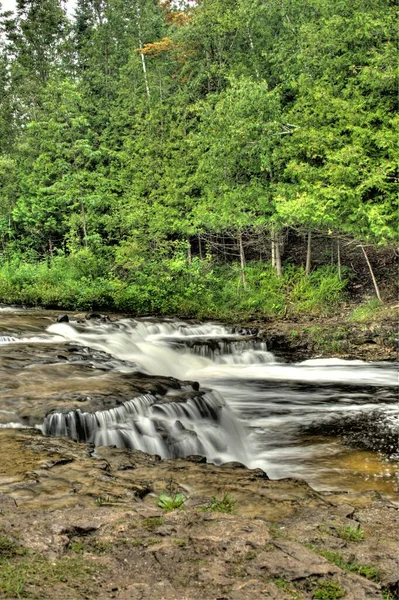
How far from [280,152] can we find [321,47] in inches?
150

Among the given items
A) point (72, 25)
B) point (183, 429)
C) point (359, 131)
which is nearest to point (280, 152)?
point (359, 131)

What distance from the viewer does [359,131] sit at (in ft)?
48.2

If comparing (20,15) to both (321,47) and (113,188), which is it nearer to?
(113,188)

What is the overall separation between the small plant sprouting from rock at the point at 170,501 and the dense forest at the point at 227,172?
37.9 feet

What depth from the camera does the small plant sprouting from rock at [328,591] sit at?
9.07 feet

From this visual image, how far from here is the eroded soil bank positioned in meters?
Answer: 2.76

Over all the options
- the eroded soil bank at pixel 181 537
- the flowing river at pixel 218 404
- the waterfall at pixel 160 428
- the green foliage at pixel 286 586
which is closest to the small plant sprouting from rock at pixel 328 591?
the eroded soil bank at pixel 181 537

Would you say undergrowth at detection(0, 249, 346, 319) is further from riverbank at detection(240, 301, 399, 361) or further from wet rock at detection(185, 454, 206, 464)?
wet rock at detection(185, 454, 206, 464)

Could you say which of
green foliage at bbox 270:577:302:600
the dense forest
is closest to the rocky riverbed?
green foliage at bbox 270:577:302:600

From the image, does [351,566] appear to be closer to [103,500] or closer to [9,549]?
[103,500]

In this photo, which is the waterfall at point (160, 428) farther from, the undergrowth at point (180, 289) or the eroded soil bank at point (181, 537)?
the undergrowth at point (180, 289)

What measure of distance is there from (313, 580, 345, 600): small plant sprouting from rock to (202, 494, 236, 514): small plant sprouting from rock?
54.3 inches

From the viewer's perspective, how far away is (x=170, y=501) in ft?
13.8

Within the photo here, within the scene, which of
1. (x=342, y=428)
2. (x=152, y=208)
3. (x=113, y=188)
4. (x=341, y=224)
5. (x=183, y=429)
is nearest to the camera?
(x=183, y=429)
